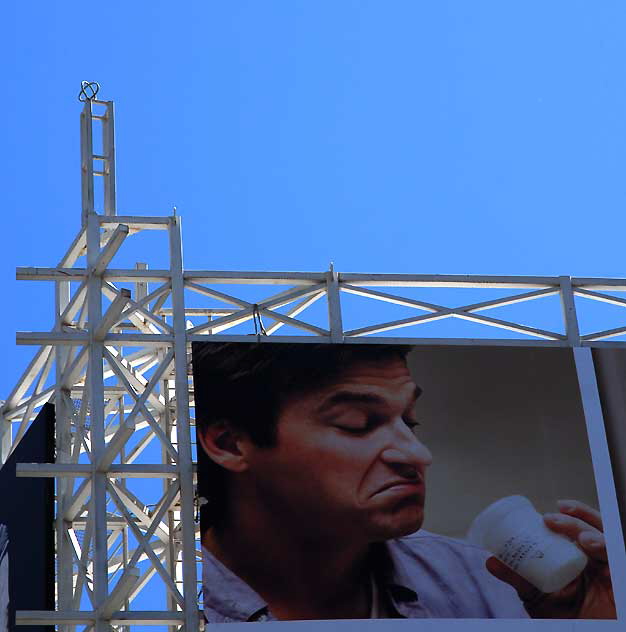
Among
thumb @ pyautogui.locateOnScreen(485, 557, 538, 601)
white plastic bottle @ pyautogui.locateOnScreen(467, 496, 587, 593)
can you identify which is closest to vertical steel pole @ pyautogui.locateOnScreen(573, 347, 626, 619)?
white plastic bottle @ pyautogui.locateOnScreen(467, 496, 587, 593)

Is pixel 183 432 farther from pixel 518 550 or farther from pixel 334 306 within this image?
pixel 518 550

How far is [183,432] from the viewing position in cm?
2430

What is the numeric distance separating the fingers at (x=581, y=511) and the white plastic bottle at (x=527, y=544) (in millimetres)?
326

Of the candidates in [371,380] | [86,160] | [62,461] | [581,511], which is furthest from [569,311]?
[62,461]

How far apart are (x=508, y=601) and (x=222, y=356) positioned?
15.5ft

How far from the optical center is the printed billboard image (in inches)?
926

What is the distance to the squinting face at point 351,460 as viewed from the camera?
24.0 m

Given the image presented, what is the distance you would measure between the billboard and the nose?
453 cm

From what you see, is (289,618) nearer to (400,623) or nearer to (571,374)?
(400,623)

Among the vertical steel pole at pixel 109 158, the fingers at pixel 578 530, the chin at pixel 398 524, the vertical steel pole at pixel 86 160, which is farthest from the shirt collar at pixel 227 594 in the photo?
the vertical steel pole at pixel 109 158

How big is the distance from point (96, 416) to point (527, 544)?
5671mm

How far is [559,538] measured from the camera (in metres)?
24.7

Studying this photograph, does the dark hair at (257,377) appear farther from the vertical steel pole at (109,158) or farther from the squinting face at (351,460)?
the vertical steel pole at (109,158)

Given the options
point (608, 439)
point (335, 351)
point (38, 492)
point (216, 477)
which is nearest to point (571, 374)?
point (608, 439)
